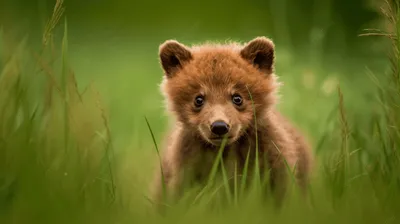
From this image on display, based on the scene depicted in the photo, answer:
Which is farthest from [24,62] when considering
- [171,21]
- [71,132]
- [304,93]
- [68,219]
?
[171,21]

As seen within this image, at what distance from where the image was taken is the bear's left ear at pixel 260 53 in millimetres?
5656

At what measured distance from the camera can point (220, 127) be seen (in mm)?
5016

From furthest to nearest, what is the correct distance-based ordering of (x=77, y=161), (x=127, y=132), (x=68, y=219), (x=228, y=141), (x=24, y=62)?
(x=127, y=132), (x=228, y=141), (x=24, y=62), (x=77, y=161), (x=68, y=219)

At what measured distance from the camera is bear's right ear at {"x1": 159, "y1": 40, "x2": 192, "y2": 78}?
5.70 meters

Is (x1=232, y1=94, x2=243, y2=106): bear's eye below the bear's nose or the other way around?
the other way around

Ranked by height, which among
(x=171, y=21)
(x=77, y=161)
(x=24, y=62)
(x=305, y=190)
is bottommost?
(x=305, y=190)

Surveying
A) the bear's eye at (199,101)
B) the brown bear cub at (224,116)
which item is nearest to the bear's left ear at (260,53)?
the brown bear cub at (224,116)

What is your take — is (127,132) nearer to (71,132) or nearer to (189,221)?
(71,132)

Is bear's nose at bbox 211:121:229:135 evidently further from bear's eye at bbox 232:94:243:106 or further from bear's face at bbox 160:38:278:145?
bear's eye at bbox 232:94:243:106

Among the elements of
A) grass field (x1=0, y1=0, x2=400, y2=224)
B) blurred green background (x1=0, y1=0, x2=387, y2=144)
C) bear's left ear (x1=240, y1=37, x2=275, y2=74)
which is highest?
blurred green background (x1=0, y1=0, x2=387, y2=144)

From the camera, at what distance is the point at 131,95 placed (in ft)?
32.4

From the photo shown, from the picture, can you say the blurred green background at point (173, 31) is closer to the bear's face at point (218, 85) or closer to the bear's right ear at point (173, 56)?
the bear's right ear at point (173, 56)

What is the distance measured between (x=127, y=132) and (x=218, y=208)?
392 cm

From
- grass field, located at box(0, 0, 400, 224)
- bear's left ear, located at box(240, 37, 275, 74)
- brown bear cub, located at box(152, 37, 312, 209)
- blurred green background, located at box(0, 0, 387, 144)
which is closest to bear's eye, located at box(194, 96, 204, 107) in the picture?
brown bear cub, located at box(152, 37, 312, 209)
